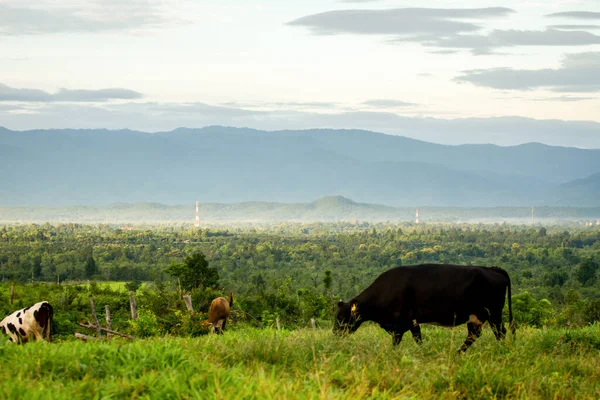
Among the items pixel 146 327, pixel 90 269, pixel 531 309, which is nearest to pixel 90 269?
pixel 90 269

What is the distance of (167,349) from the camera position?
31.0 ft

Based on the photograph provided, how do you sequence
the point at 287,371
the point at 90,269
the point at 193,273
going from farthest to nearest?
the point at 90,269 < the point at 193,273 < the point at 287,371

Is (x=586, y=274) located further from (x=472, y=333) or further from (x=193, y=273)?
(x=472, y=333)

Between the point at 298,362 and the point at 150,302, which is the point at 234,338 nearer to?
the point at 298,362

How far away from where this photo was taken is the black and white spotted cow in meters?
16.0

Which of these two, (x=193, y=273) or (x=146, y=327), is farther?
(x=193, y=273)

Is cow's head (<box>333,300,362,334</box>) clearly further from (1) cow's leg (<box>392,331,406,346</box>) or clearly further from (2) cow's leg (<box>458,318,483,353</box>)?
(2) cow's leg (<box>458,318,483,353</box>)

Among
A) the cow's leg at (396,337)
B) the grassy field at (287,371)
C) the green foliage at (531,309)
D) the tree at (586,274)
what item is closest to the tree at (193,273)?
the green foliage at (531,309)

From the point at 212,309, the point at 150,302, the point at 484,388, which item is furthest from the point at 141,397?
the point at 150,302

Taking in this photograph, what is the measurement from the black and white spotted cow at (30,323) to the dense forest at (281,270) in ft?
13.9

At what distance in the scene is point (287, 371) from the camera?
10.3 meters

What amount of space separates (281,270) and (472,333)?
3659 inches

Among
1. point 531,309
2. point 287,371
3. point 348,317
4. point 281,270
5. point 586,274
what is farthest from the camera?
point 281,270

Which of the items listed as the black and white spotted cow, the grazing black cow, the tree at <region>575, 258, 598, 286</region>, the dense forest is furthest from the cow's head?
the tree at <region>575, 258, 598, 286</region>
